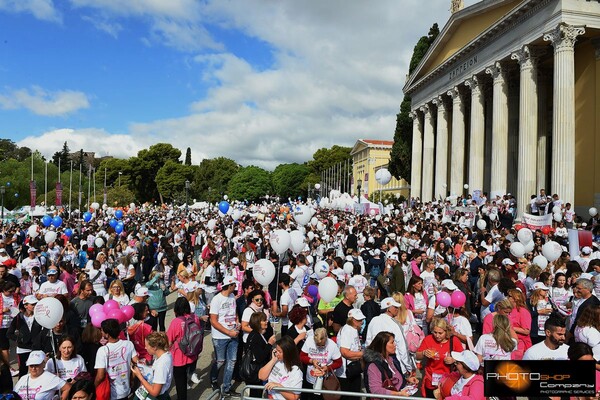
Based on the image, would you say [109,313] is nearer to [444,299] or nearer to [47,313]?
[47,313]

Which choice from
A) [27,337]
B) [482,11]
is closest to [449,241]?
[27,337]

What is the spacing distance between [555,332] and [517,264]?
6191 millimetres

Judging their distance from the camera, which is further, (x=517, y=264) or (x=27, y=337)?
(x=517, y=264)

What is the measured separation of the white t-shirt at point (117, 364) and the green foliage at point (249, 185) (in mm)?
103541

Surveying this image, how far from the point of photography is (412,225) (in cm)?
2122

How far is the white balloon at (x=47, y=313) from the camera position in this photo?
19.5ft

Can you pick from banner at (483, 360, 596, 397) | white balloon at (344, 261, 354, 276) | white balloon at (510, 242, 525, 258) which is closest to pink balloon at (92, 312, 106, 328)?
banner at (483, 360, 596, 397)

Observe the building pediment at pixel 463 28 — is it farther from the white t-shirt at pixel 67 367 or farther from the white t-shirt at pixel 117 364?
the white t-shirt at pixel 67 367

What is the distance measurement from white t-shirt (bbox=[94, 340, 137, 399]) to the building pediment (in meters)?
28.9

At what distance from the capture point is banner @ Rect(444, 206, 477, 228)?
21969 mm

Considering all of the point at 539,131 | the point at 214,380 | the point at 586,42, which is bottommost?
the point at 214,380

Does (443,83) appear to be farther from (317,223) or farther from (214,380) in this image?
(214,380)

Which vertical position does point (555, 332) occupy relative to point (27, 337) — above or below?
above

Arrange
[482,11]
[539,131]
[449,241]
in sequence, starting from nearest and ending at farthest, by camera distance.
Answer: [449,241], [539,131], [482,11]
